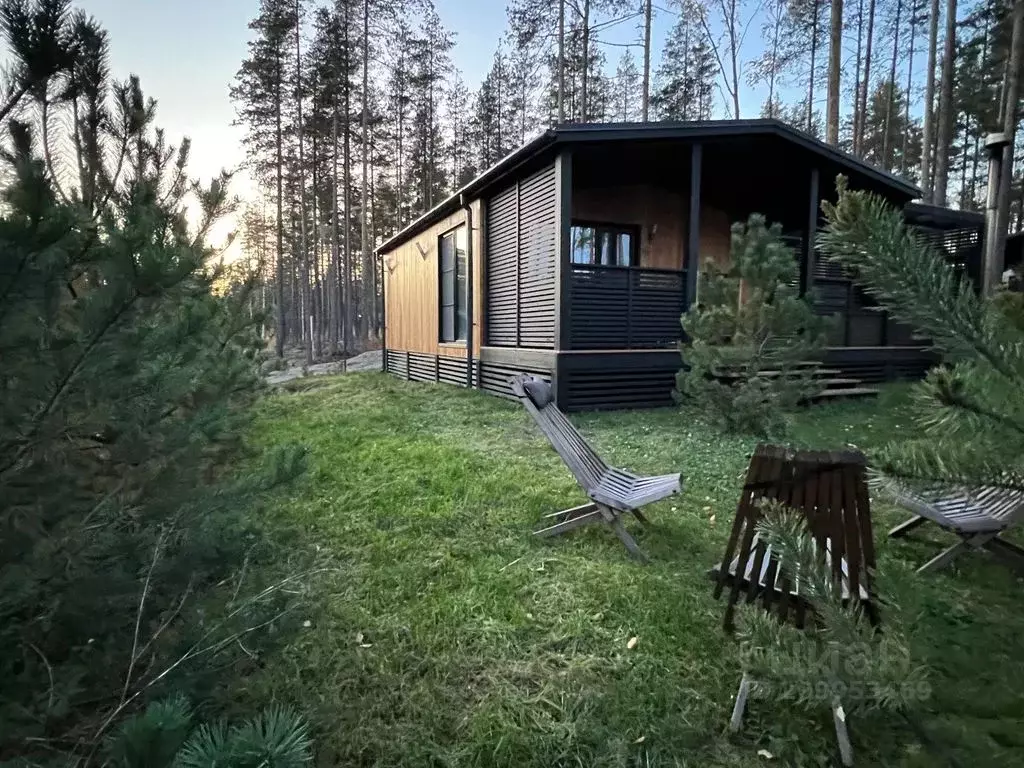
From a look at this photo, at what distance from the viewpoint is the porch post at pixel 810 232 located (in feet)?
28.3

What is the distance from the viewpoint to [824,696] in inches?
29.8

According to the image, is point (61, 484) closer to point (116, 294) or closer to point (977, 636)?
point (116, 294)

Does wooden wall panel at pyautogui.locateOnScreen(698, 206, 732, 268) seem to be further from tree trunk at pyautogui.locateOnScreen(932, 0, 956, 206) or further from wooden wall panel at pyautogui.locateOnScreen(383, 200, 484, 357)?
tree trunk at pyautogui.locateOnScreen(932, 0, 956, 206)

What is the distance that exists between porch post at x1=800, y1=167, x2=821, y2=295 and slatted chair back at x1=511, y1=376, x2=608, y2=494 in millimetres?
6481

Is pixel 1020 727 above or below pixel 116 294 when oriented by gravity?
below

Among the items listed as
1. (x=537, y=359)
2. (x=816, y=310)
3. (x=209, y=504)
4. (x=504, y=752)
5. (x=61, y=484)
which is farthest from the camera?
(x=816, y=310)

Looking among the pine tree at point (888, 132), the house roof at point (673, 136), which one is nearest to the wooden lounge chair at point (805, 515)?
the house roof at point (673, 136)

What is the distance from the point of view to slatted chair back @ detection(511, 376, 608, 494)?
341 cm

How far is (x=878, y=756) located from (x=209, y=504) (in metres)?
2.24

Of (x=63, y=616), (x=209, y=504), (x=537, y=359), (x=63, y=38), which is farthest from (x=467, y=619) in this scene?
(x=537, y=359)

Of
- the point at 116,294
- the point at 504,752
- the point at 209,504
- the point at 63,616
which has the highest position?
the point at 116,294

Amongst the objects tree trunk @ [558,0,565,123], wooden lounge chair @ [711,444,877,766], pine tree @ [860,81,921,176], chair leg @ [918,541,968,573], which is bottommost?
chair leg @ [918,541,968,573]

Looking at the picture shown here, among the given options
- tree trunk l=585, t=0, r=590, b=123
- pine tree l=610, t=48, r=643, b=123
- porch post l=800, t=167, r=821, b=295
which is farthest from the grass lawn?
pine tree l=610, t=48, r=643, b=123

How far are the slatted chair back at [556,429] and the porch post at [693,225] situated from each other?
494 centimetres
